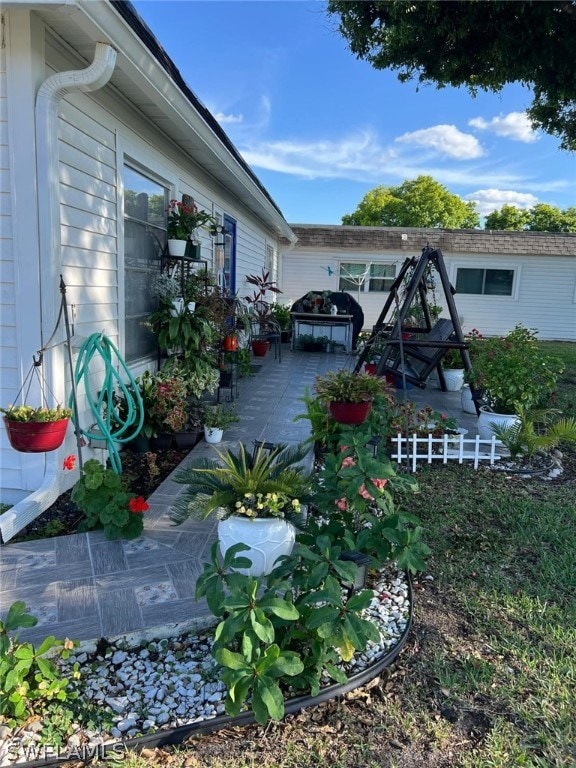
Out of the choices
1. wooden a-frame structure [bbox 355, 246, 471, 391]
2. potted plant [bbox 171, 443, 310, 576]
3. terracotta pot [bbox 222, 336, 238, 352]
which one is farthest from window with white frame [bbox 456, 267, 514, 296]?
potted plant [bbox 171, 443, 310, 576]

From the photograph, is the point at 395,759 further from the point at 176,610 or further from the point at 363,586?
the point at 176,610

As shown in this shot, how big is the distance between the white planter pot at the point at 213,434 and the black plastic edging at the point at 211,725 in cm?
290

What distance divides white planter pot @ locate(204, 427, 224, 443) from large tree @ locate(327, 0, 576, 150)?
4.02 metres

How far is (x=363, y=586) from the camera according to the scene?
2.45m

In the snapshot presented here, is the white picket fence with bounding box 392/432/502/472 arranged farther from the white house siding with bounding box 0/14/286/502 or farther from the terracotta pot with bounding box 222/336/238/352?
the terracotta pot with bounding box 222/336/238/352

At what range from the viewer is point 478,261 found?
53.9 ft

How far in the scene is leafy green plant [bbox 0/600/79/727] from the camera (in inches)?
67.6

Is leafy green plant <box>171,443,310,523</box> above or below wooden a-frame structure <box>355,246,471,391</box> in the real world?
below

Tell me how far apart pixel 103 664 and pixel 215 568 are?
2.03 feet

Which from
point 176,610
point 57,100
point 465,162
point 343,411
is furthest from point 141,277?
point 465,162

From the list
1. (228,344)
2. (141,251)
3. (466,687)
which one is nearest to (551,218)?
(228,344)

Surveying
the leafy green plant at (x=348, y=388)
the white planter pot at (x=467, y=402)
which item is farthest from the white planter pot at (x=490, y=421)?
the leafy green plant at (x=348, y=388)

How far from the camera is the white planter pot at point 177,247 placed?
5.22 metres

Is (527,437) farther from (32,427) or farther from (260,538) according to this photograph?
(32,427)
